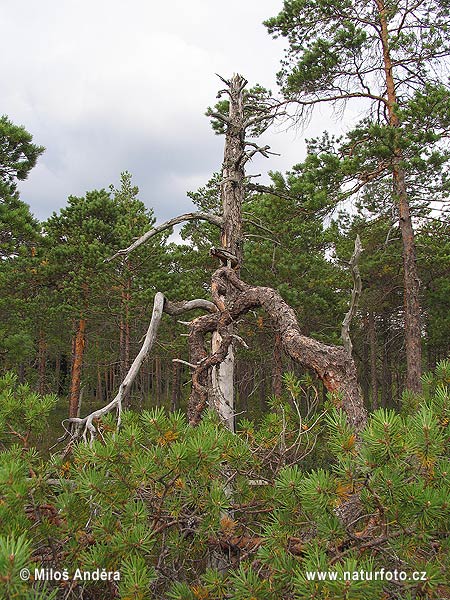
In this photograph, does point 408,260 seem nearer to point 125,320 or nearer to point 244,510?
point 244,510

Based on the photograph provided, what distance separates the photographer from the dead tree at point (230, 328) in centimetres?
248

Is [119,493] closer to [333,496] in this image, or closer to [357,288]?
[333,496]

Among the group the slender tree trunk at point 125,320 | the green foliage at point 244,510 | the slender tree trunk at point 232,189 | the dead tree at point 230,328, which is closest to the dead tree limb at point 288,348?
the dead tree at point 230,328

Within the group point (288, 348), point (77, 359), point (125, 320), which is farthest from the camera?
point (77, 359)

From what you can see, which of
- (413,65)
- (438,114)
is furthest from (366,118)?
(438,114)

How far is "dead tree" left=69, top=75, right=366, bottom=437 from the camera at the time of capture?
248cm

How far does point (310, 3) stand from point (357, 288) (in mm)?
9329

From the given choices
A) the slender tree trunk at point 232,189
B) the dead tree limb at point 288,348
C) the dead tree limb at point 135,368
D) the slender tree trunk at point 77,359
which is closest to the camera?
the dead tree limb at point 288,348

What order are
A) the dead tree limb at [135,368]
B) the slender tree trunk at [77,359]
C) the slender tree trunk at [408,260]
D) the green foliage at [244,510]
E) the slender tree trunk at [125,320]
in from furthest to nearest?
the slender tree trunk at [77,359] → the slender tree trunk at [125,320] → the slender tree trunk at [408,260] → the dead tree limb at [135,368] → the green foliage at [244,510]

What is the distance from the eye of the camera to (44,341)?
75.5 feet

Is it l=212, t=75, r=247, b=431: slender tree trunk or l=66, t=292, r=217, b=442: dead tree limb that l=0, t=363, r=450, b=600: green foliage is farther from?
l=212, t=75, r=247, b=431: slender tree trunk

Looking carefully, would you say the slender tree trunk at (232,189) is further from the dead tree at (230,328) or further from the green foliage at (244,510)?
the green foliage at (244,510)

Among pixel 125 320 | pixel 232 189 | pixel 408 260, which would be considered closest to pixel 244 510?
pixel 232 189

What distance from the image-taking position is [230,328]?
3.82 metres
